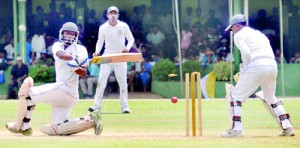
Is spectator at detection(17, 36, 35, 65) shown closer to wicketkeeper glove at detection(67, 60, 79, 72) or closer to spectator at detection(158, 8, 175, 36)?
spectator at detection(158, 8, 175, 36)

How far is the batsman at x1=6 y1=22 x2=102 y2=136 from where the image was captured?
1600cm

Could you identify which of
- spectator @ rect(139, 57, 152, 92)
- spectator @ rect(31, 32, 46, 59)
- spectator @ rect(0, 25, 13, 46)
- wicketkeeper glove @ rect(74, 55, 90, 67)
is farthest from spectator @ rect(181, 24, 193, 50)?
wicketkeeper glove @ rect(74, 55, 90, 67)

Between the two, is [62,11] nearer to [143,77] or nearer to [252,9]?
[143,77]

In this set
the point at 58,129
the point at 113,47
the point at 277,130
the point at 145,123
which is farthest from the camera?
the point at 113,47

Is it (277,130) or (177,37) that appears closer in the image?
(277,130)

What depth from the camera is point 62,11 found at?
102 feet

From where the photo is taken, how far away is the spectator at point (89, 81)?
29.9 meters

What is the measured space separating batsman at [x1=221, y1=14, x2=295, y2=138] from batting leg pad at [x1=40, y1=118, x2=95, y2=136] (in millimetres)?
2179

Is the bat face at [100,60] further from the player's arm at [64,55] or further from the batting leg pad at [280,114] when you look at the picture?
the batting leg pad at [280,114]

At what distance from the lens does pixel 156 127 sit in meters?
18.9

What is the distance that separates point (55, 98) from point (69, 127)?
52cm

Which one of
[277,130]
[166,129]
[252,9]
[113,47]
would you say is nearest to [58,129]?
[166,129]

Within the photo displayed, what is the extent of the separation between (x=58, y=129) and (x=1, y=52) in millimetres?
15014

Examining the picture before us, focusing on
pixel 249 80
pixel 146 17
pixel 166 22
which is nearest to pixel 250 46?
pixel 249 80
